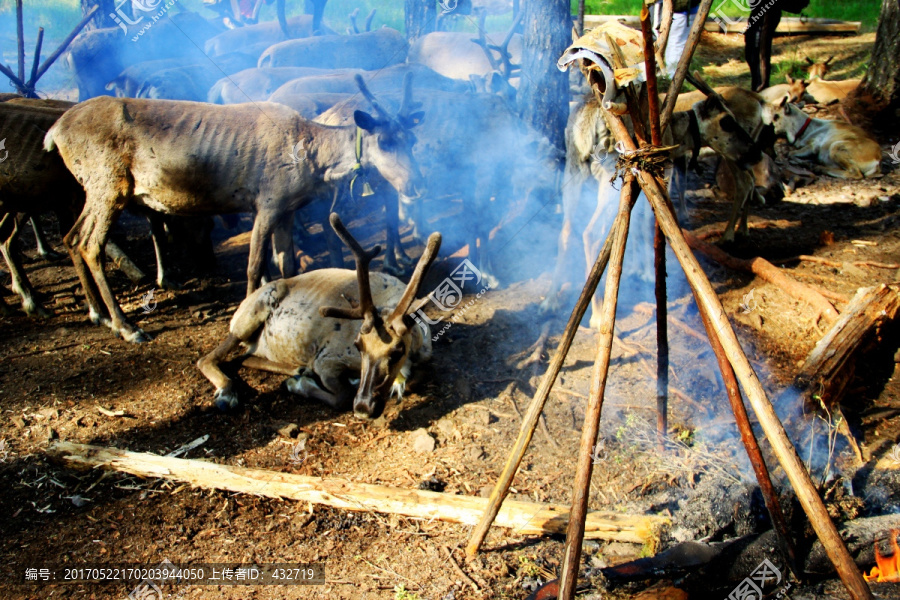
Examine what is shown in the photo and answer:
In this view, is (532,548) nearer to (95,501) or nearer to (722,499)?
(722,499)

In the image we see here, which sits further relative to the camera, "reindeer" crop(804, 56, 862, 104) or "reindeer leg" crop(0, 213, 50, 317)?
"reindeer" crop(804, 56, 862, 104)

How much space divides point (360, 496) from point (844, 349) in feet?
12.1

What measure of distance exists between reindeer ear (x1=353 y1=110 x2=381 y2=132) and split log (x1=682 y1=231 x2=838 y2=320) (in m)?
3.21

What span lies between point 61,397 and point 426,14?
11.6m

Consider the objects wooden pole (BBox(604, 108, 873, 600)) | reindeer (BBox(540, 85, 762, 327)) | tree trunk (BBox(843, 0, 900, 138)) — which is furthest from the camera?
tree trunk (BBox(843, 0, 900, 138))

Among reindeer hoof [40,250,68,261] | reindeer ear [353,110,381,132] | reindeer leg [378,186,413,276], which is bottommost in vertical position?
reindeer hoof [40,250,68,261]

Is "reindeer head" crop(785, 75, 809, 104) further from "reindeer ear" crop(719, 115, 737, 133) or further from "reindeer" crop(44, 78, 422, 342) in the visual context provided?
"reindeer" crop(44, 78, 422, 342)

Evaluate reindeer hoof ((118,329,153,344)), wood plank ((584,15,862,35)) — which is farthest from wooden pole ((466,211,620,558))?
wood plank ((584,15,862,35))

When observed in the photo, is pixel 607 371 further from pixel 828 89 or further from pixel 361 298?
pixel 828 89

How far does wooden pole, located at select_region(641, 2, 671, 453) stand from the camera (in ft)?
9.07

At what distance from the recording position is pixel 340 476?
4242 millimetres

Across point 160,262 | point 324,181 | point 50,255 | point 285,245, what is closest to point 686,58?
point 324,181

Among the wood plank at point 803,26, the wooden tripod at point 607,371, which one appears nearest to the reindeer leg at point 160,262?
the wooden tripod at point 607,371

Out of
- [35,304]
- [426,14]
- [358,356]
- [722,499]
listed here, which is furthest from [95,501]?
[426,14]
